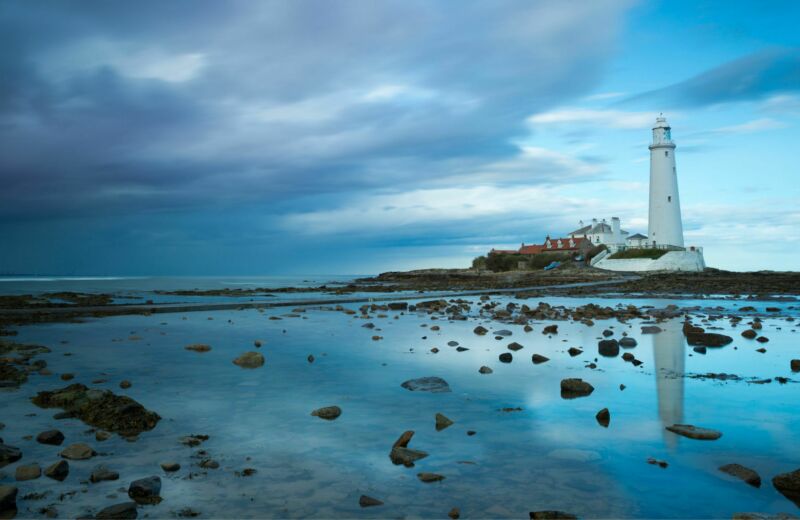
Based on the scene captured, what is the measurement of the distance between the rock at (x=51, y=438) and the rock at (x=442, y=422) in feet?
16.6

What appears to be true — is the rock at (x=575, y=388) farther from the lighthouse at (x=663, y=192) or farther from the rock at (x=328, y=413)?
the lighthouse at (x=663, y=192)

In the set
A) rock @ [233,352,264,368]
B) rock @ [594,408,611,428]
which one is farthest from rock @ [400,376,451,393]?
rock @ [233,352,264,368]

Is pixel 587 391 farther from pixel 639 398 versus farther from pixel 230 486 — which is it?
pixel 230 486

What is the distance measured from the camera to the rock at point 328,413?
A: 8.95 m

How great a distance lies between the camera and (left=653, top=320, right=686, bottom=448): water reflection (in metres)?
8.86

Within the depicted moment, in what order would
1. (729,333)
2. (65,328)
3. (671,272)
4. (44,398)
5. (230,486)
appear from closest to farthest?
1. (230,486)
2. (44,398)
3. (729,333)
4. (65,328)
5. (671,272)

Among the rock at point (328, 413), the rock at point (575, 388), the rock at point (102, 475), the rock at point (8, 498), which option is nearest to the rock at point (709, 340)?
the rock at point (575, 388)

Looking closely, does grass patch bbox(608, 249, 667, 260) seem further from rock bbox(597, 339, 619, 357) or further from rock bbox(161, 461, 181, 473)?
rock bbox(161, 461, 181, 473)

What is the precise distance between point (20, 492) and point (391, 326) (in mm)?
18059

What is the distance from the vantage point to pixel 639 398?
1014cm

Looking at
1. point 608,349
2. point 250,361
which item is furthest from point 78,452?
point 608,349

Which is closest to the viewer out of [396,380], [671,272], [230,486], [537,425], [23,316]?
[230,486]

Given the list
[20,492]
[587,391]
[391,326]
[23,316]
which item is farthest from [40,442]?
[23,316]

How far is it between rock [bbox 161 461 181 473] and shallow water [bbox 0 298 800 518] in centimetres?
7
